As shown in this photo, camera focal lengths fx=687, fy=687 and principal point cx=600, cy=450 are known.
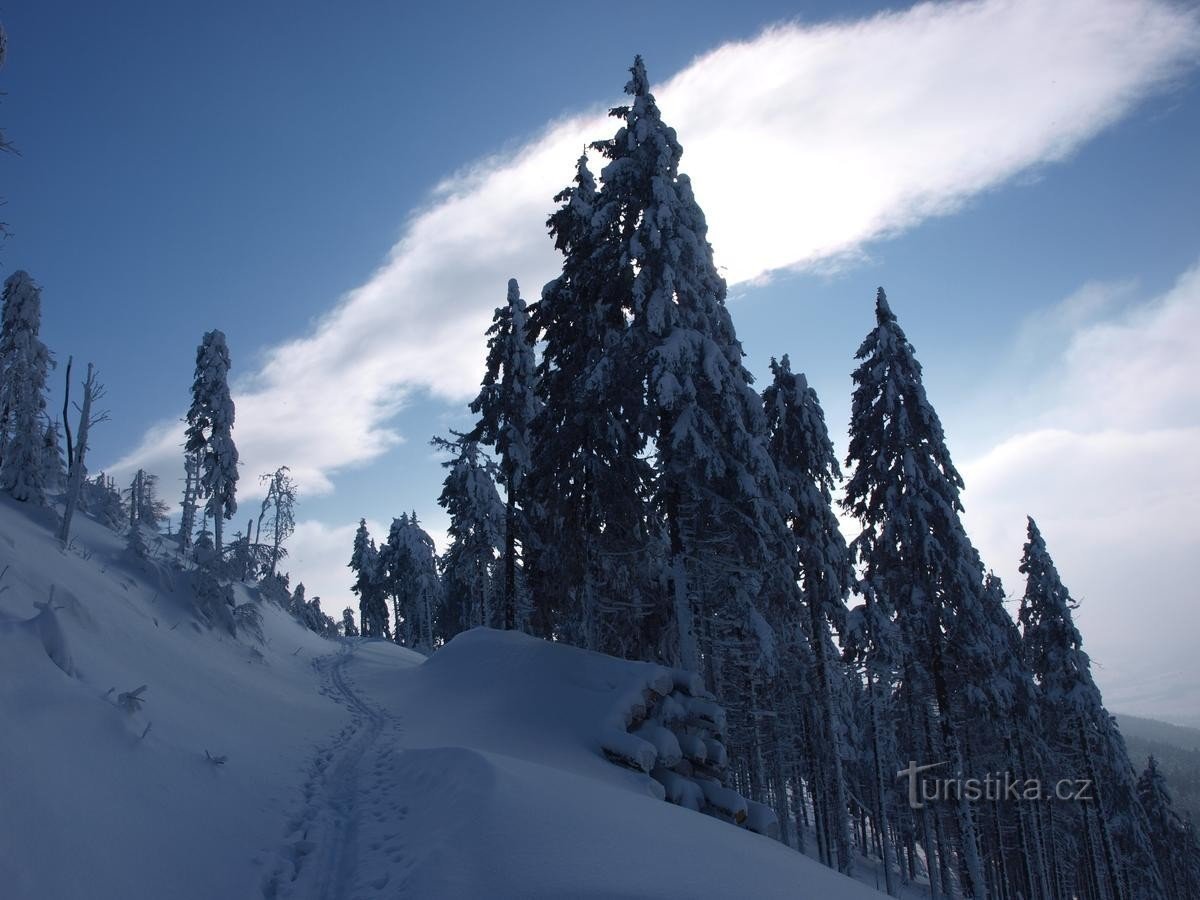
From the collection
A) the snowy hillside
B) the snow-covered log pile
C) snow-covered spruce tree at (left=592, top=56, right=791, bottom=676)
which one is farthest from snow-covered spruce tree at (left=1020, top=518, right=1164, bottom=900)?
the snowy hillside

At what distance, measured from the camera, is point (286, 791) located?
1011cm

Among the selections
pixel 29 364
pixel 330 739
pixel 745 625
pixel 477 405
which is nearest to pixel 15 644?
pixel 330 739

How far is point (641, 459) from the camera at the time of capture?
18.1 meters

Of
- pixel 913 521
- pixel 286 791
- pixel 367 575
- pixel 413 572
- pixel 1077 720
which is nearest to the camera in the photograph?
pixel 286 791

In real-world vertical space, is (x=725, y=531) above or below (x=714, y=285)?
below

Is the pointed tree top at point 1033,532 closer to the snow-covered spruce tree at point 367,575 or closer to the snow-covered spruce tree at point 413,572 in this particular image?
the snow-covered spruce tree at point 413,572

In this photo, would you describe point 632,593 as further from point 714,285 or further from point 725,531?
point 714,285

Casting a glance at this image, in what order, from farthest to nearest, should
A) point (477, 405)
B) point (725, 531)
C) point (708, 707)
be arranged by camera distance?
1. point (477, 405)
2. point (725, 531)
3. point (708, 707)

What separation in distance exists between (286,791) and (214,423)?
37.8 meters

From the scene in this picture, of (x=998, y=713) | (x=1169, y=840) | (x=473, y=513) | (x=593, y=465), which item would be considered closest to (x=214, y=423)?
(x=473, y=513)

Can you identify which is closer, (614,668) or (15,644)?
(15,644)

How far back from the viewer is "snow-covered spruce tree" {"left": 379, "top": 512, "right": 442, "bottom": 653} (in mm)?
58312

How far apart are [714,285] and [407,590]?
5107 centimetres

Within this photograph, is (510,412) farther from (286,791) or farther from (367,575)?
(367,575)
